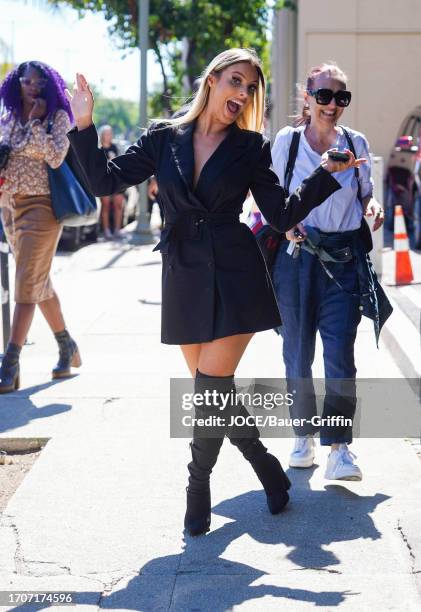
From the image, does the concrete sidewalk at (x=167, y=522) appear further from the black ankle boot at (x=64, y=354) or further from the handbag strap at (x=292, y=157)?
the handbag strap at (x=292, y=157)

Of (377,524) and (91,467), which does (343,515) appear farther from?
(91,467)

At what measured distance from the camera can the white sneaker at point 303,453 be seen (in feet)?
17.8

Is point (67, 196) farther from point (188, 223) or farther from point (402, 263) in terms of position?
point (402, 263)

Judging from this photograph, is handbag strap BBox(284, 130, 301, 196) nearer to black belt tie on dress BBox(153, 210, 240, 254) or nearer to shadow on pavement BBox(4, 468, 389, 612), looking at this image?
black belt tie on dress BBox(153, 210, 240, 254)

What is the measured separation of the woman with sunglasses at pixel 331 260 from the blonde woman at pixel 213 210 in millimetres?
671

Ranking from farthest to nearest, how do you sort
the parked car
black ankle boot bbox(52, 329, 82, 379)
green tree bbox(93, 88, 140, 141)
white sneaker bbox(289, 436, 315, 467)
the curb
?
green tree bbox(93, 88, 140, 141) < the parked car < black ankle boot bbox(52, 329, 82, 379) < the curb < white sneaker bbox(289, 436, 315, 467)

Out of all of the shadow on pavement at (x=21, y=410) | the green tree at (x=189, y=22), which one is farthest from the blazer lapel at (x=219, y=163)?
the green tree at (x=189, y=22)

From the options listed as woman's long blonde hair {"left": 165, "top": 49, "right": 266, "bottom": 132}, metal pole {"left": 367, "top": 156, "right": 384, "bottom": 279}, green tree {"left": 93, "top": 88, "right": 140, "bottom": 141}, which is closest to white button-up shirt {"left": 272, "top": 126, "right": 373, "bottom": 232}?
woman's long blonde hair {"left": 165, "top": 49, "right": 266, "bottom": 132}

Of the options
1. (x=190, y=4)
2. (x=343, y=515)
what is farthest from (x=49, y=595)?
(x=190, y=4)

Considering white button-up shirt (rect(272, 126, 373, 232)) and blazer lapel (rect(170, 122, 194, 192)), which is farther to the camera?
white button-up shirt (rect(272, 126, 373, 232))

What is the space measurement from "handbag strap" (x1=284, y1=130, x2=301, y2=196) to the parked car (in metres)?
9.17

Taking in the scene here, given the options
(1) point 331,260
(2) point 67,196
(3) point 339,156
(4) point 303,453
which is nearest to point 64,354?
(2) point 67,196

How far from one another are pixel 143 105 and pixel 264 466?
43.6 feet

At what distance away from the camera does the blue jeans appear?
5203mm
